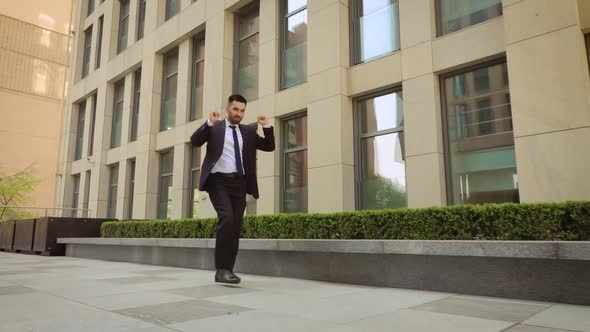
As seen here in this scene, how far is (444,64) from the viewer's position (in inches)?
311

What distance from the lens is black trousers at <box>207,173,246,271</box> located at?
4801 mm

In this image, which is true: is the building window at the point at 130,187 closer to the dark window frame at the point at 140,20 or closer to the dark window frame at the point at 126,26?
the dark window frame at the point at 140,20

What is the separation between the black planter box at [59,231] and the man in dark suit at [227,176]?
9552 millimetres

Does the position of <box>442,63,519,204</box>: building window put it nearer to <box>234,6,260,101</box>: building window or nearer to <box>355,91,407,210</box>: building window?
<box>355,91,407,210</box>: building window

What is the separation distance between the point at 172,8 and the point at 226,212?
43.9 feet

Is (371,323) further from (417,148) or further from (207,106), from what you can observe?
(207,106)

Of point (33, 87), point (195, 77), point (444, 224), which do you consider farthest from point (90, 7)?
point (444, 224)

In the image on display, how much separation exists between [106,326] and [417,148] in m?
6.40

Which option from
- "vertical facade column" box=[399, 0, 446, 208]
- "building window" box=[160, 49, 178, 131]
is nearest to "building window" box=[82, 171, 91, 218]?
"building window" box=[160, 49, 178, 131]

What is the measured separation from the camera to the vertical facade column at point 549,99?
19.9 ft

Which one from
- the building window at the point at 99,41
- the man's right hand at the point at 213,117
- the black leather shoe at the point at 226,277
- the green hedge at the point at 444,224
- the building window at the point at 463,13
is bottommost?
the black leather shoe at the point at 226,277

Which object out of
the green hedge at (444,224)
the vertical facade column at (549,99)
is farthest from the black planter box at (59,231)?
the vertical facade column at (549,99)

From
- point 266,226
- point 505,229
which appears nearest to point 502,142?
point 505,229

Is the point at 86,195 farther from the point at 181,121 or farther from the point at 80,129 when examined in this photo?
the point at 181,121
